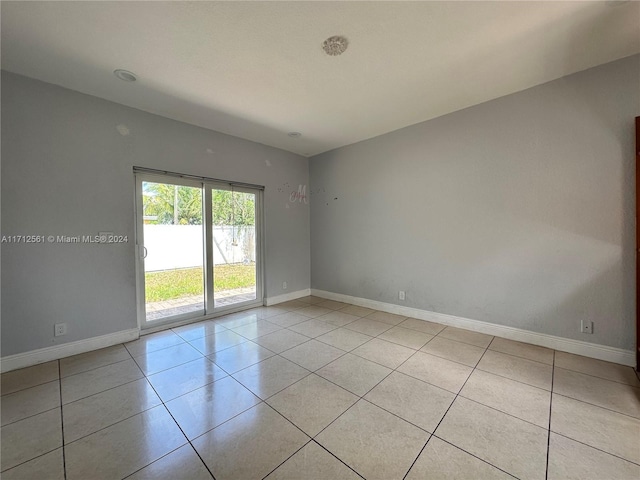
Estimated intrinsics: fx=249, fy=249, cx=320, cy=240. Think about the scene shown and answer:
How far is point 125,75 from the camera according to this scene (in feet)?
7.93

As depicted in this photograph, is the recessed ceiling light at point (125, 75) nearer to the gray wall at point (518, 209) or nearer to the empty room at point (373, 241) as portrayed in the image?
the empty room at point (373, 241)

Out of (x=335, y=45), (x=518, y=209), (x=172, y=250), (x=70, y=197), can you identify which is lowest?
(x=172, y=250)

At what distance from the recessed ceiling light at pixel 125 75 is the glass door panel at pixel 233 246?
61.9 inches

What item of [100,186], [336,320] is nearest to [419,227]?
[336,320]

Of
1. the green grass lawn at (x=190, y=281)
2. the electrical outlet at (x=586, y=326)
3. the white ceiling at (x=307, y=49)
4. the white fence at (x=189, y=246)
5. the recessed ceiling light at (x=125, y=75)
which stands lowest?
the electrical outlet at (x=586, y=326)

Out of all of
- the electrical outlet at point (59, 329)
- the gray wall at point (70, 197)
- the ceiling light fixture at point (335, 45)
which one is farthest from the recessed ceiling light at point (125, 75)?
the electrical outlet at point (59, 329)

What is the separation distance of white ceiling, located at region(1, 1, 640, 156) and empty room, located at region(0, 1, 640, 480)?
0.02 m

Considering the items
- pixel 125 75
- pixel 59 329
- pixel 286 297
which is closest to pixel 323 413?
pixel 59 329

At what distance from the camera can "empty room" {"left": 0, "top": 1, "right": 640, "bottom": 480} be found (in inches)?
61.6

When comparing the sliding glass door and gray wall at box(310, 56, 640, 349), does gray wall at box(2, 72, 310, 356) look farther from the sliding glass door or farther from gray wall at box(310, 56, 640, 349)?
gray wall at box(310, 56, 640, 349)

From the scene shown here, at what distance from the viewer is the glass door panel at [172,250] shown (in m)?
3.23

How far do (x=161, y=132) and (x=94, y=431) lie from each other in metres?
3.16

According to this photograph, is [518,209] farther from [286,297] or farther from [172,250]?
[172,250]

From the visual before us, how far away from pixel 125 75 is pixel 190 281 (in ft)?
8.27
